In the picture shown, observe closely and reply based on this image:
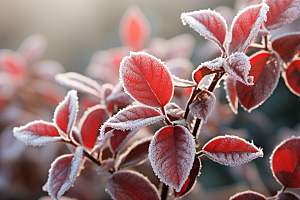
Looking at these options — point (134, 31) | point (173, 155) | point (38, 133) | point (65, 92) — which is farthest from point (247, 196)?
point (65, 92)

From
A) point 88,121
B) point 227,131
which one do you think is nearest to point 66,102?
point 88,121

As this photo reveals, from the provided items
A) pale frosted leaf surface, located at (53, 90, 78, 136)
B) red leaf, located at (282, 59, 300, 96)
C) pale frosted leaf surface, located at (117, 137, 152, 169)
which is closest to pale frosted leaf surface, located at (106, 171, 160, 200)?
pale frosted leaf surface, located at (117, 137, 152, 169)

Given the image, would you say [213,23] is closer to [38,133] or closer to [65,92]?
[38,133]

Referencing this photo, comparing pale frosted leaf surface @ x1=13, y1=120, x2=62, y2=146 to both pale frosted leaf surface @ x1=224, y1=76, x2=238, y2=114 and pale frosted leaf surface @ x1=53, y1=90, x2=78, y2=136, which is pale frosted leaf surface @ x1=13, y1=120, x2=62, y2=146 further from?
pale frosted leaf surface @ x1=224, y1=76, x2=238, y2=114

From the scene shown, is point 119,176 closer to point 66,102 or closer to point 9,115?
point 66,102

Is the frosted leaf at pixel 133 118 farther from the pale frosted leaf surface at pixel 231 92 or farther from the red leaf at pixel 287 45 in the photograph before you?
the red leaf at pixel 287 45

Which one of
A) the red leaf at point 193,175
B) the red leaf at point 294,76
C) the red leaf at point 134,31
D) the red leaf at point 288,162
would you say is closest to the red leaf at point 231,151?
the red leaf at point 193,175

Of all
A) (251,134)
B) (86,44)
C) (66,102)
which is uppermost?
(66,102)
